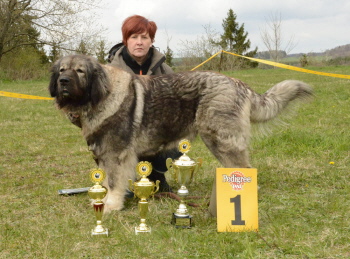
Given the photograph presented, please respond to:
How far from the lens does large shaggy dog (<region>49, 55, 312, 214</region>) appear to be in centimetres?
341

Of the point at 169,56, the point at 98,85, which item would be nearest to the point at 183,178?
the point at 98,85

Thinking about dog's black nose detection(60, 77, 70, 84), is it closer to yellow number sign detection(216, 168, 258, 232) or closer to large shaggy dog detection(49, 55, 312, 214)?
large shaggy dog detection(49, 55, 312, 214)

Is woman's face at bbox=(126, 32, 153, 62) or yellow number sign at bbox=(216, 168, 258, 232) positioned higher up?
woman's face at bbox=(126, 32, 153, 62)

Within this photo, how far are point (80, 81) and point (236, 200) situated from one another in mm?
1664

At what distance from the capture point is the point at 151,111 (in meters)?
3.56

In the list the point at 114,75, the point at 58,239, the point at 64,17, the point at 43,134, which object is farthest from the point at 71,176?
the point at 64,17

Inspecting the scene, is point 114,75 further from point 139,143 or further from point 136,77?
point 139,143

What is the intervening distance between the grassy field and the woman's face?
1.04 metres

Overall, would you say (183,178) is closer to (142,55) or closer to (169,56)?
(142,55)

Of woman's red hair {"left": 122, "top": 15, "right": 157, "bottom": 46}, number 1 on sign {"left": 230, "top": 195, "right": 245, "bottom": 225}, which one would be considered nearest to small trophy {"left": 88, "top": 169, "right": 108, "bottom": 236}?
number 1 on sign {"left": 230, "top": 195, "right": 245, "bottom": 225}

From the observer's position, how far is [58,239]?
2738 millimetres

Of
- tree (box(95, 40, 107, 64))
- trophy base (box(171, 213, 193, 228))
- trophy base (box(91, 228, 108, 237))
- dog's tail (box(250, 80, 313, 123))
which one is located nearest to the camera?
trophy base (box(91, 228, 108, 237))

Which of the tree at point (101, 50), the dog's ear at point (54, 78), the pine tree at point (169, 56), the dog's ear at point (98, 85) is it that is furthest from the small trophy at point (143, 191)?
the pine tree at point (169, 56)

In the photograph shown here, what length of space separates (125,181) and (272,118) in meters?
1.53
